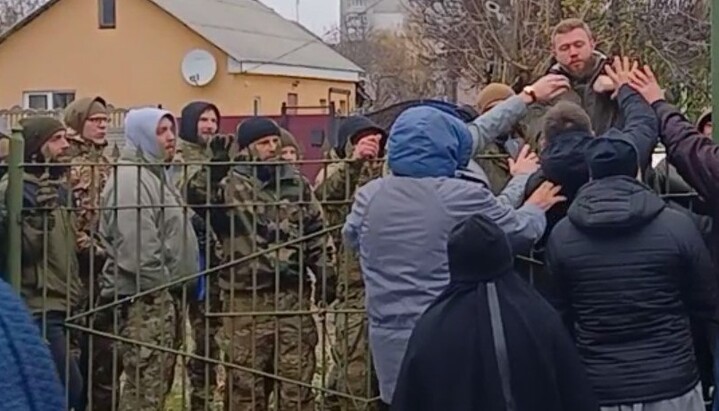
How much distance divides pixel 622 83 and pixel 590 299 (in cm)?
101

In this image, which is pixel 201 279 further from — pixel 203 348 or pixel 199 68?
pixel 199 68

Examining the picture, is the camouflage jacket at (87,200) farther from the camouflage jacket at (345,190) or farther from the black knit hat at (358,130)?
the black knit hat at (358,130)

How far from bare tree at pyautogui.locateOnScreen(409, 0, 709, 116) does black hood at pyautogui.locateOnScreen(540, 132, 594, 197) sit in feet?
32.2

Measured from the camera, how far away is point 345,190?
19.7 feet

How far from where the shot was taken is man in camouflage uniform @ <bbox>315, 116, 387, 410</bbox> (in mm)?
5855

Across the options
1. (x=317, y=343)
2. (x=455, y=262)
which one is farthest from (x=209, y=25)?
(x=455, y=262)

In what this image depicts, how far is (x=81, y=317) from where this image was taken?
555 cm

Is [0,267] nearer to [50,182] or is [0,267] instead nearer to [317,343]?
[50,182]

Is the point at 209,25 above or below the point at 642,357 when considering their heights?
above

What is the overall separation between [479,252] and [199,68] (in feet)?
104

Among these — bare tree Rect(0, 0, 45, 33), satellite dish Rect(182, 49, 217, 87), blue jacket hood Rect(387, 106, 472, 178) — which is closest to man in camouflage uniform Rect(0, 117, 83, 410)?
blue jacket hood Rect(387, 106, 472, 178)

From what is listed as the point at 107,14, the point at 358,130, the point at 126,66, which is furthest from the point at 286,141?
the point at 107,14

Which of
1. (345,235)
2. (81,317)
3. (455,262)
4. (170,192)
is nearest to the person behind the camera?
(455,262)

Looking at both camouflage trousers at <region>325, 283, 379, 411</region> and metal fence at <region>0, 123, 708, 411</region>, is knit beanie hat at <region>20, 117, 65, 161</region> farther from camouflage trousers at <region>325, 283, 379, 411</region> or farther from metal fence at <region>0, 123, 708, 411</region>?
camouflage trousers at <region>325, 283, 379, 411</region>
